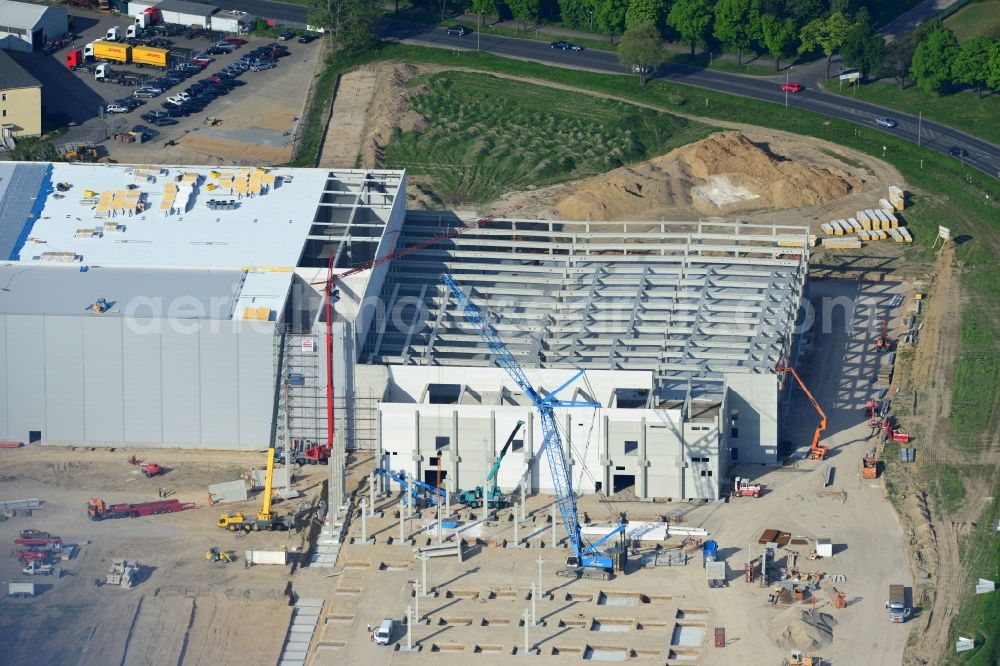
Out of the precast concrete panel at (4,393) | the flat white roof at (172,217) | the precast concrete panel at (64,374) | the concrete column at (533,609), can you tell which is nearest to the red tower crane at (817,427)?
the concrete column at (533,609)

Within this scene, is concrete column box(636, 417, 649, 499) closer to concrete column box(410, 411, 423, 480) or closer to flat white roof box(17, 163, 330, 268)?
concrete column box(410, 411, 423, 480)

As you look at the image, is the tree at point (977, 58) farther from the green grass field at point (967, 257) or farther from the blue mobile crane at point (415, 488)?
the blue mobile crane at point (415, 488)

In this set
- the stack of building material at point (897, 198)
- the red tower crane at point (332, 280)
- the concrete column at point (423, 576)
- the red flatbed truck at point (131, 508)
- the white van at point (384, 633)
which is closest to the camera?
the white van at point (384, 633)

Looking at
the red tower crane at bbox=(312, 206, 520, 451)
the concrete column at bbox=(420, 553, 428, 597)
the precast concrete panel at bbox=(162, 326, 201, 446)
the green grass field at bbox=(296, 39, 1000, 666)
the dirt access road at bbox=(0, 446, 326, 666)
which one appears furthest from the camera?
the precast concrete panel at bbox=(162, 326, 201, 446)

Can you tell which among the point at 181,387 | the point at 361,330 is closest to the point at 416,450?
the point at 361,330

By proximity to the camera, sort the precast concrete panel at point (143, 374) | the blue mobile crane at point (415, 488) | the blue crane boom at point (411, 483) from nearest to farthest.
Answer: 1. the blue mobile crane at point (415, 488)
2. the blue crane boom at point (411, 483)
3. the precast concrete panel at point (143, 374)

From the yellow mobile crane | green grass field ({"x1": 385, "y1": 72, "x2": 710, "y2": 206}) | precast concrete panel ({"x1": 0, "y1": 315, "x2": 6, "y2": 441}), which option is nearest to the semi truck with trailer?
the yellow mobile crane
